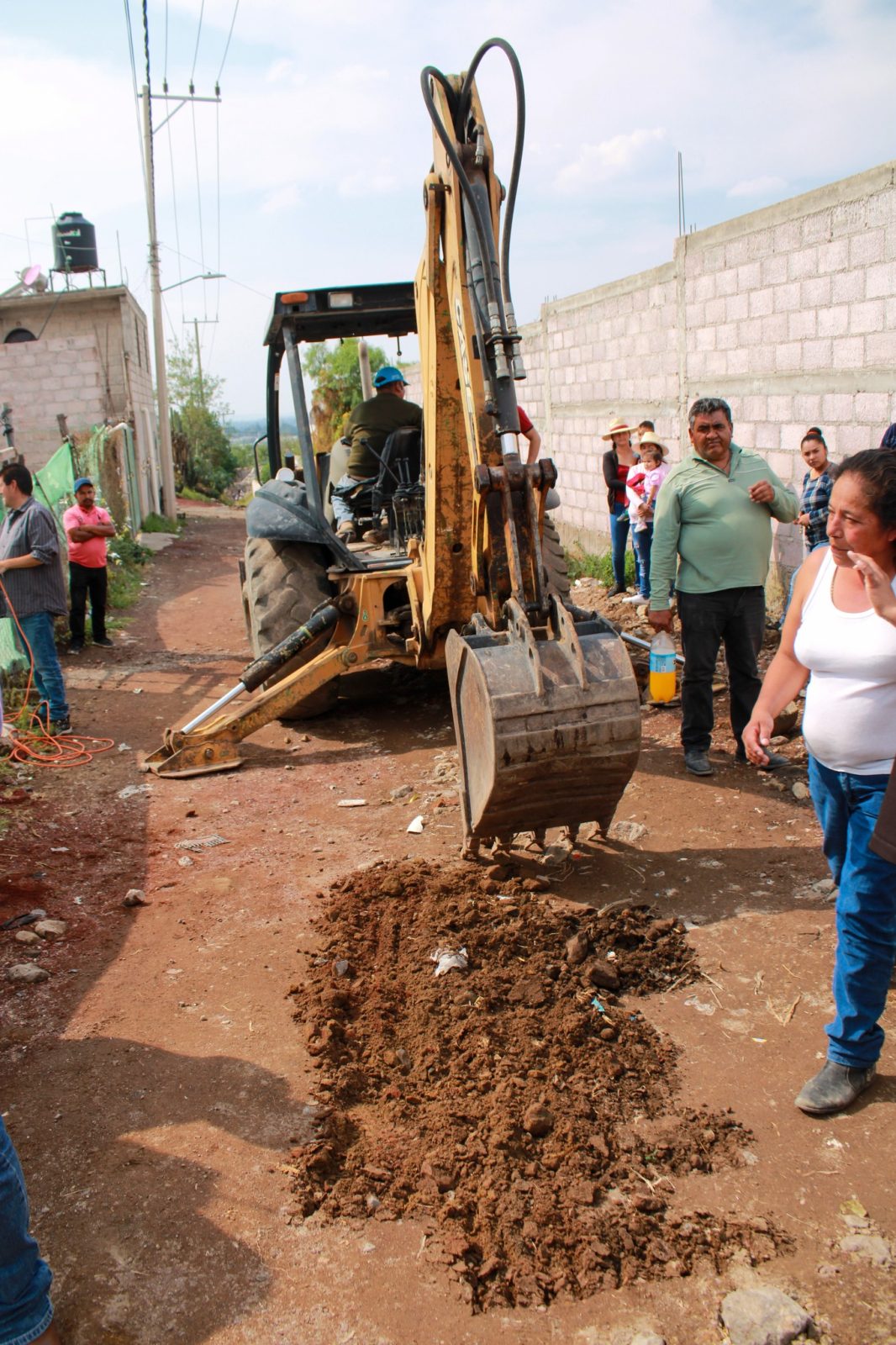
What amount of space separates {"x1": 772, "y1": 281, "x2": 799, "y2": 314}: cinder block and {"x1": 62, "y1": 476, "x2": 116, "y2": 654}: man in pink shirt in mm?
6085

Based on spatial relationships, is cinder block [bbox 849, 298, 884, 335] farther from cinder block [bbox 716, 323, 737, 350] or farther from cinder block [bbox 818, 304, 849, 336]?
cinder block [bbox 716, 323, 737, 350]

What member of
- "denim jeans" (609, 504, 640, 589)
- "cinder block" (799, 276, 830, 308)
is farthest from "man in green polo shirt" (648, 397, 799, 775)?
"denim jeans" (609, 504, 640, 589)

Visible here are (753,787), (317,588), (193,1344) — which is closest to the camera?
(193,1344)

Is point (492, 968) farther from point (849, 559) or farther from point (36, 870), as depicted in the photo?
point (36, 870)

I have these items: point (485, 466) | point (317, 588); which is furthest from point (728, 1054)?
point (317, 588)

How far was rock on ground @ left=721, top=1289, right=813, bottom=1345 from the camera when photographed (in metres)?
2.06

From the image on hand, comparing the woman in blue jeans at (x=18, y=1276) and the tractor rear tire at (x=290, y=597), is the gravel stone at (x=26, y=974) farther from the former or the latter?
the tractor rear tire at (x=290, y=597)

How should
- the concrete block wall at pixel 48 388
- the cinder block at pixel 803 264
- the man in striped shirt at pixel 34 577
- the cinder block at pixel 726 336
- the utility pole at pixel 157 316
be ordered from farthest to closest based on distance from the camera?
the utility pole at pixel 157 316
the concrete block wall at pixel 48 388
the cinder block at pixel 726 336
the cinder block at pixel 803 264
the man in striped shirt at pixel 34 577

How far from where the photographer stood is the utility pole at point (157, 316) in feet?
66.2

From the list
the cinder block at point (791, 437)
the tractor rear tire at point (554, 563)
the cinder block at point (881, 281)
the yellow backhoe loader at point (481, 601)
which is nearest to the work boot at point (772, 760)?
the tractor rear tire at point (554, 563)

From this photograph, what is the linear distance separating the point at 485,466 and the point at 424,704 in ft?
11.0

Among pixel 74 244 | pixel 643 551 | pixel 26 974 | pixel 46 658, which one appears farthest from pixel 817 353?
pixel 74 244

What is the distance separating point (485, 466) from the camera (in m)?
3.84

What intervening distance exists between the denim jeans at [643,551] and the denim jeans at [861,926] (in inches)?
252
